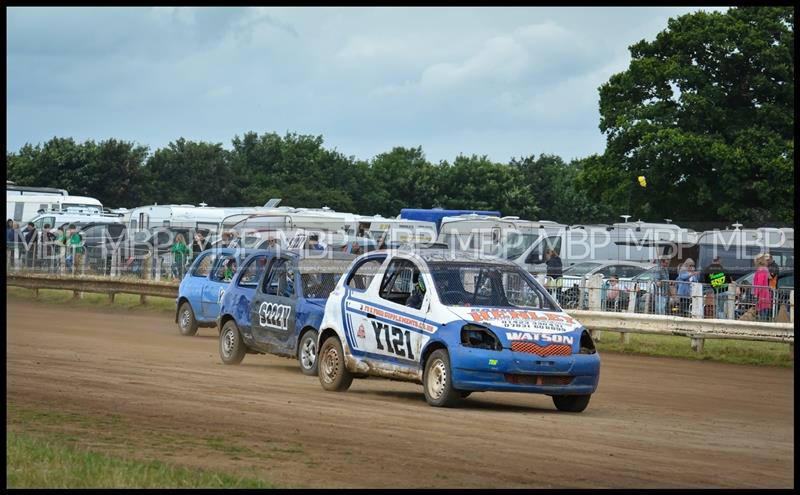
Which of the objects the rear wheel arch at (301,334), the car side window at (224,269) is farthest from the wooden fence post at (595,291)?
the rear wheel arch at (301,334)

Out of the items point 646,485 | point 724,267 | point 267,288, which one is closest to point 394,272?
point 267,288

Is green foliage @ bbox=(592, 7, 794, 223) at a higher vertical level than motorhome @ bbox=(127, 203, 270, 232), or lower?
higher

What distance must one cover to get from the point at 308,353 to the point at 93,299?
66.6ft

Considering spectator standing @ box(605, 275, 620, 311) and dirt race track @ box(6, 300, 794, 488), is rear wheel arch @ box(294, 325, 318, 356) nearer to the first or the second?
dirt race track @ box(6, 300, 794, 488)

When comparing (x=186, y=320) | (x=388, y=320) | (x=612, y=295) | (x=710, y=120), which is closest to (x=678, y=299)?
(x=612, y=295)

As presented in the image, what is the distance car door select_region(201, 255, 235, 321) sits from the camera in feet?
77.5

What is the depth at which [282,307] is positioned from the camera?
17516 millimetres

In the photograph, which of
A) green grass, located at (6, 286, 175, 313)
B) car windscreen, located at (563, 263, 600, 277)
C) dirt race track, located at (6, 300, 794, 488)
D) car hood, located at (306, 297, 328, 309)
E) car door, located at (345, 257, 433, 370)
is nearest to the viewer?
dirt race track, located at (6, 300, 794, 488)

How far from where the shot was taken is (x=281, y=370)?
18.5 m

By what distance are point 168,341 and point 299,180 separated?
2801 inches

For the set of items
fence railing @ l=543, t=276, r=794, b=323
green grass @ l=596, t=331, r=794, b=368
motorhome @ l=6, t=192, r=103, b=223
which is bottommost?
green grass @ l=596, t=331, r=794, b=368

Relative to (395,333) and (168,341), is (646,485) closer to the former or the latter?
(395,333)

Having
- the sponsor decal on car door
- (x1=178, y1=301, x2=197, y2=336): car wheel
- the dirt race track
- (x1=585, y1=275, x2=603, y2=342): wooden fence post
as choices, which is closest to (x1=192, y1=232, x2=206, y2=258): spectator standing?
(x1=178, y1=301, x2=197, y2=336): car wheel

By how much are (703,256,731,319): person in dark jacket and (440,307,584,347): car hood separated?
922 cm
